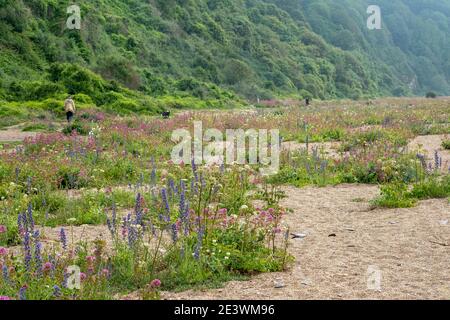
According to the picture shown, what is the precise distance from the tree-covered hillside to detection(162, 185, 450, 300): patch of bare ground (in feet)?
76.6

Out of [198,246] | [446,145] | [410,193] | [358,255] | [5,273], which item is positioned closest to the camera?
[5,273]

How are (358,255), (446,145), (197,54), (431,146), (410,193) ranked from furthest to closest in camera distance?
(197,54), (431,146), (446,145), (410,193), (358,255)

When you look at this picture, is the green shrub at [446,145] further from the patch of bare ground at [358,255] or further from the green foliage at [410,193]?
the patch of bare ground at [358,255]

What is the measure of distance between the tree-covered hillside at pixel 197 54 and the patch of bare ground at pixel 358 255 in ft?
76.6

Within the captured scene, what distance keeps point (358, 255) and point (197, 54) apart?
54.3 metres

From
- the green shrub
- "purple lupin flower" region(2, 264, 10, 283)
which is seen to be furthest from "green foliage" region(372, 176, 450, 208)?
the green shrub

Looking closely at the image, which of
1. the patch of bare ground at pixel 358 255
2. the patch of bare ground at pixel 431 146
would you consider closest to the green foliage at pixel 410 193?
the patch of bare ground at pixel 358 255

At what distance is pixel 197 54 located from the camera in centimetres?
5869

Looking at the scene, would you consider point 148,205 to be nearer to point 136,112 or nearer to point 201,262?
point 201,262

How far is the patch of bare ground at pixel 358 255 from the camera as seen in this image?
15.8ft

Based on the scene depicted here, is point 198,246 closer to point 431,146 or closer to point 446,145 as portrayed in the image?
point 446,145

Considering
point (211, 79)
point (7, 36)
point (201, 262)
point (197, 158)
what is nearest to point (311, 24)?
point (211, 79)

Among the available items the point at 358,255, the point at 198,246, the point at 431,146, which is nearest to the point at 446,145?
the point at 431,146

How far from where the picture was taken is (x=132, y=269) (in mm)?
5102
